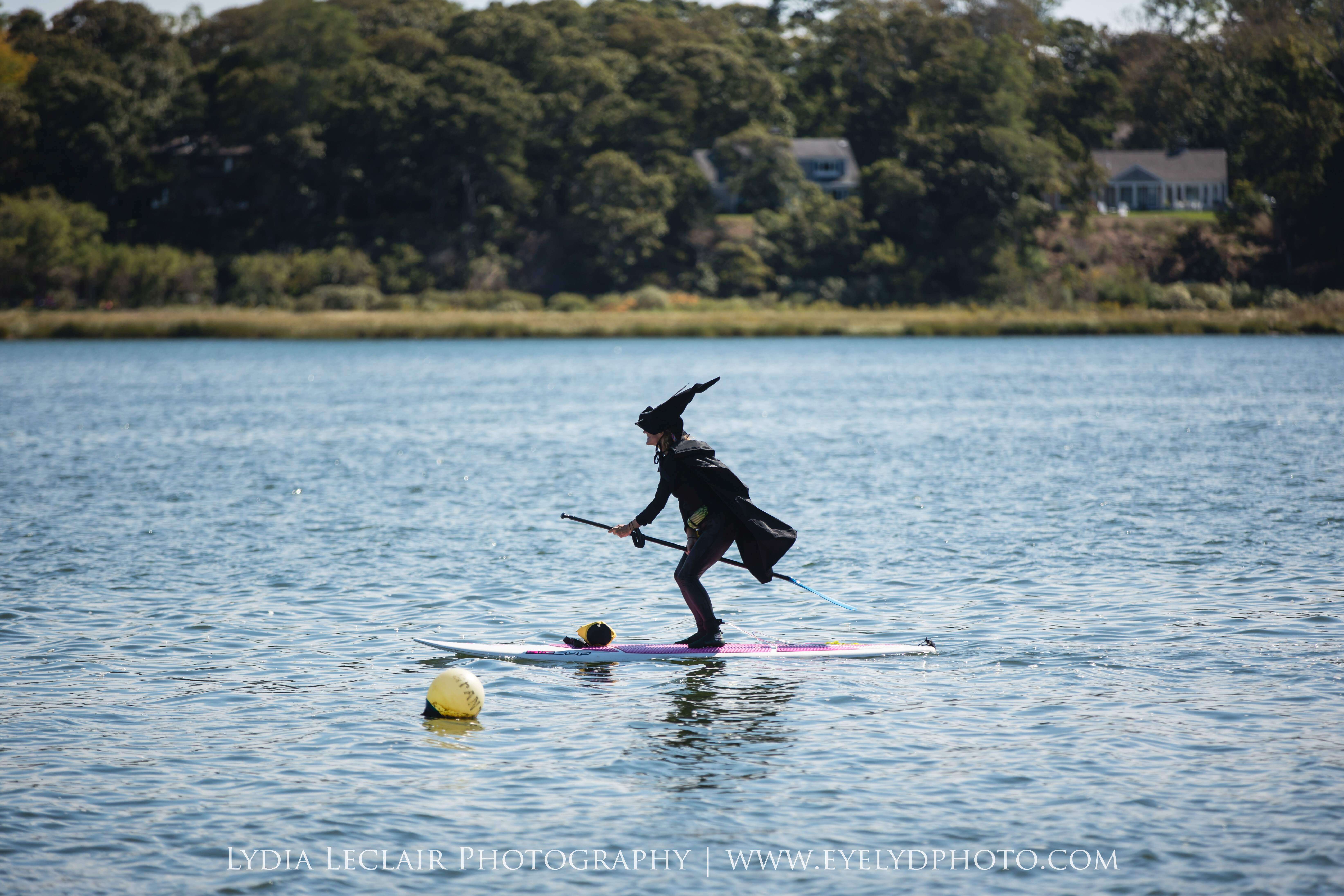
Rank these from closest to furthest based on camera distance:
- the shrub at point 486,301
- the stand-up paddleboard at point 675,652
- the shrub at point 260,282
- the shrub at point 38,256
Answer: the stand-up paddleboard at point 675,652
the shrub at point 38,256
the shrub at point 486,301
the shrub at point 260,282

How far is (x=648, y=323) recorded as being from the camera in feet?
320

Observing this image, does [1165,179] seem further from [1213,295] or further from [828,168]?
[1213,295]

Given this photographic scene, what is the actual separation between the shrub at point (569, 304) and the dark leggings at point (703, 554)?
99212 mm

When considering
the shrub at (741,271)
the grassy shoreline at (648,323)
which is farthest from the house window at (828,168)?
the grassy shoreline at (648,323)

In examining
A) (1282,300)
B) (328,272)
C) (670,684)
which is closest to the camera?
(670,684)

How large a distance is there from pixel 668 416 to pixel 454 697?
3.36 meters

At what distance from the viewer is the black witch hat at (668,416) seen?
12906 millimetres

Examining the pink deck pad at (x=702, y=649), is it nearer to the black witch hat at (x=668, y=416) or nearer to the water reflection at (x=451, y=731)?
the water reflection at (x=451, y=731)

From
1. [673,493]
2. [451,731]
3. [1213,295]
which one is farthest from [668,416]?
[1213,295]

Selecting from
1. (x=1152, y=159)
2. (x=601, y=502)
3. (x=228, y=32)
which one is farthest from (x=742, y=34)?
(x=601, y=502)

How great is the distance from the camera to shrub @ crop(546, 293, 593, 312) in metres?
114

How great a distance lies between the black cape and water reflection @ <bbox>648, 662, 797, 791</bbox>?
113cm

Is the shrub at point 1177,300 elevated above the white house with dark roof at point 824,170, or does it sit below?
below

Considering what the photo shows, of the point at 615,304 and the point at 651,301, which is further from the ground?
the point at 651,301
